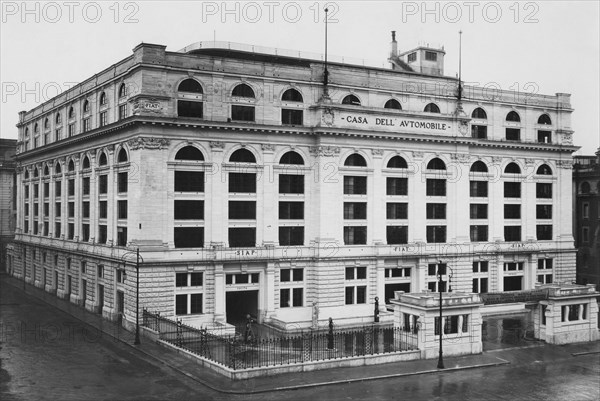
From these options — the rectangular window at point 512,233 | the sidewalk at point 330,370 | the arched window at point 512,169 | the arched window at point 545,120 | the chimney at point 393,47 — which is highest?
the chimney at point 393,47

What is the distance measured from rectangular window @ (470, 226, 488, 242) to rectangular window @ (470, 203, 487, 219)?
1.10 metres

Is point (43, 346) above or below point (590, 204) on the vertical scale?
below

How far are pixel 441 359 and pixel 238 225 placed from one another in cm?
2104

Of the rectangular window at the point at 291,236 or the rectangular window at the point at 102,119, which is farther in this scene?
the rectangular window at the point at 102,119

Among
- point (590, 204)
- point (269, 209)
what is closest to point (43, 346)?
point (269, 209)

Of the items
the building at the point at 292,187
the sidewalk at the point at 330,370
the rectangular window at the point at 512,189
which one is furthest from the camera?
the rectangular window at the point at 512,189

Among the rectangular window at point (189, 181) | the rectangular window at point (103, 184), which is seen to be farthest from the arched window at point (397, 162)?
the rectangular window at point (103, 184)

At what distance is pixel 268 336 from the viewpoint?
49812 mm

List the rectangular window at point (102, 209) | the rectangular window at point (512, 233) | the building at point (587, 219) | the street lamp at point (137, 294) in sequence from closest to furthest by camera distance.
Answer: the street lamp at point (137, 294) → the rectangular window at point (102, 209) → the rectangular window at point (512, 233) → the building at point (587, 219)

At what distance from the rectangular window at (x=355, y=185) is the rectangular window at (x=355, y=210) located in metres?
0.99

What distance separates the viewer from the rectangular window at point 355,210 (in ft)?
189

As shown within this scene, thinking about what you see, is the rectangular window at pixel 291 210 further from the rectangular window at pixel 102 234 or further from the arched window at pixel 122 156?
the rectangular window at pixel 102 234

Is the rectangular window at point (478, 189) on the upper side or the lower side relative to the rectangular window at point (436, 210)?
upper

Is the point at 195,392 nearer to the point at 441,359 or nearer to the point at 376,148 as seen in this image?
the point at 441,359
